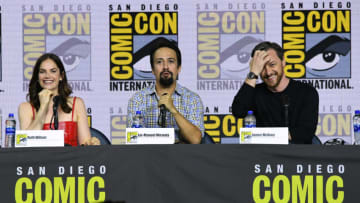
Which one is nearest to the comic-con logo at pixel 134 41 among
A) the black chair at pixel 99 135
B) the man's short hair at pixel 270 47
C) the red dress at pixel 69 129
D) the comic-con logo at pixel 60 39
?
the comic-con logo at pixel 60 39

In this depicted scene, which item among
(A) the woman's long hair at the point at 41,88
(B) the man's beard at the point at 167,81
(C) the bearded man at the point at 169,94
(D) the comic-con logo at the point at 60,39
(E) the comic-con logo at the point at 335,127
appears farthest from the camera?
(D) the comic-con logo at the point at 60,39

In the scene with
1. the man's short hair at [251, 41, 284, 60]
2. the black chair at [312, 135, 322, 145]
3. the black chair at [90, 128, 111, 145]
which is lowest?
the black chair at [312, 135, 322, 145]

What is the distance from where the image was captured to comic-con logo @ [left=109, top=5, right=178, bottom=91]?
16.1 feet

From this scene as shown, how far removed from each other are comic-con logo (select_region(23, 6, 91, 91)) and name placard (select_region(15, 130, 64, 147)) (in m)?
1.69

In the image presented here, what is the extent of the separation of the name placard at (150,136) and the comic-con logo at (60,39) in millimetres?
1737

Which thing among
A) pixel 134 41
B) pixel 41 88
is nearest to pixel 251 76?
pixel 134 41

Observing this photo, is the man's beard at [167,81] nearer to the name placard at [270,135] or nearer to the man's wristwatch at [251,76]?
the man's wristwatch at [251,76]

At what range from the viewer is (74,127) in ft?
13.2

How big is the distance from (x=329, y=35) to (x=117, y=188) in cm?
246

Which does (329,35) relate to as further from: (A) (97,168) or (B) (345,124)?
(A) (97,168)

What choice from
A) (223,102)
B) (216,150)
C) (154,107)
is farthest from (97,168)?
(223,102)

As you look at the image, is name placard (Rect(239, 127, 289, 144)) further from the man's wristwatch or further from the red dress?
the red dress

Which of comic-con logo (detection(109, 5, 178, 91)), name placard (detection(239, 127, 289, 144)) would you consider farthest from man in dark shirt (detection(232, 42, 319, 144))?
comic-con logo (detection(109, 5, 178, 91))

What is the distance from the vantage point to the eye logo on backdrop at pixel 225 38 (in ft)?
16.1
